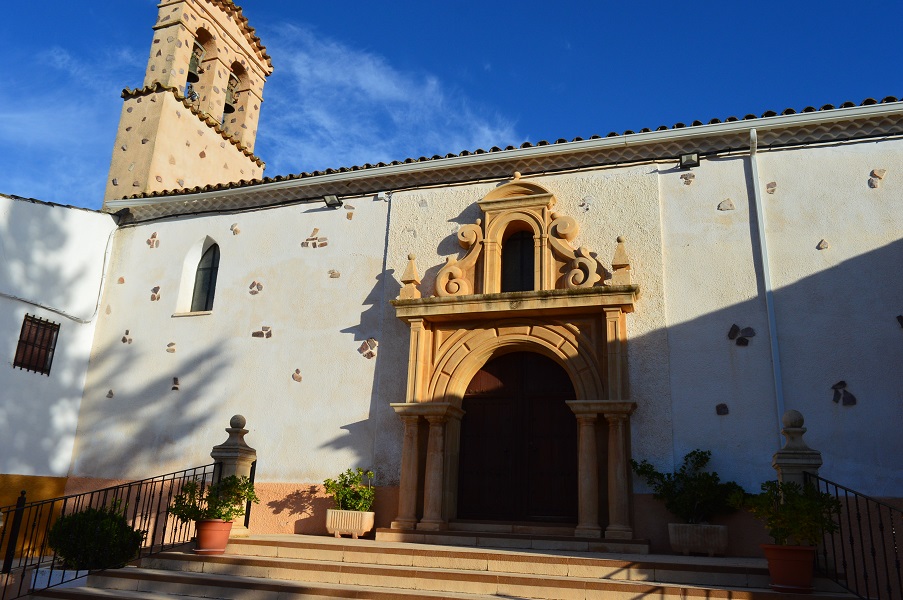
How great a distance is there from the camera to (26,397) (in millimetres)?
11766

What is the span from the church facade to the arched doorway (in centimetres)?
3

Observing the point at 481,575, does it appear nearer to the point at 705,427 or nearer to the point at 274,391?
the point at 705,427

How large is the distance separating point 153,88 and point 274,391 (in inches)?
283

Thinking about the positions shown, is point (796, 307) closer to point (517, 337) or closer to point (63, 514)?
point (517, 337)

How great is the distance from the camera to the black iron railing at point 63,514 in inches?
342

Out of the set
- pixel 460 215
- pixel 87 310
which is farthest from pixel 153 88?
pixel 460 215

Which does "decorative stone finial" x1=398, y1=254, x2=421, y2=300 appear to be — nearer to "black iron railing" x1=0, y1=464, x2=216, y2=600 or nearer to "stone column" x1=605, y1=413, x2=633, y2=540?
"stone column" x1=605, y1=413, x2=633, y2=540

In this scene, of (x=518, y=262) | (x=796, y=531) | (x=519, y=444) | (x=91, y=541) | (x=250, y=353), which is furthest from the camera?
(x=250, y=353)

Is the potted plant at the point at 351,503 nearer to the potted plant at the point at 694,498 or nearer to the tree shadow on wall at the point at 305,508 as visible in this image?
the tree shadow on wall at the point at 305,508

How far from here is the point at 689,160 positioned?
1032 cm

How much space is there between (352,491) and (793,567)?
18.3ft

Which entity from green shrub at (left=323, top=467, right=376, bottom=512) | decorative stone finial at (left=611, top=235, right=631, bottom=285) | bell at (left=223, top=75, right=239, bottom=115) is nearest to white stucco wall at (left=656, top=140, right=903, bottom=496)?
decorative stone finial at (left=611, top=235, right=631, bottom=285)

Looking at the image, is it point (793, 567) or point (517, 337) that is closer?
point (793, 567)

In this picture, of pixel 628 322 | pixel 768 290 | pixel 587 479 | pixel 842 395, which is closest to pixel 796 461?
pixel 842 395
